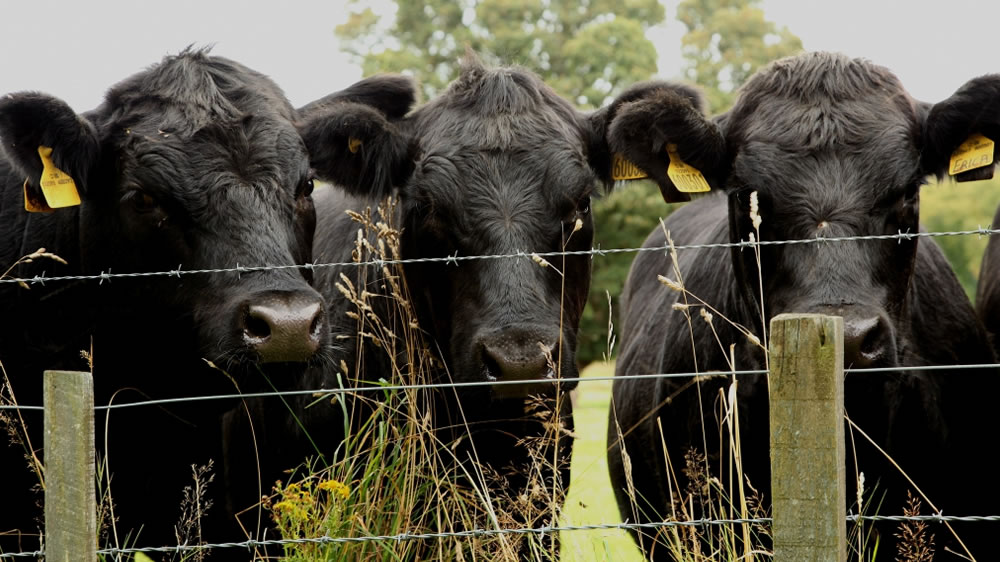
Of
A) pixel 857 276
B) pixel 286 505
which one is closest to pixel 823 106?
pixel 857 276

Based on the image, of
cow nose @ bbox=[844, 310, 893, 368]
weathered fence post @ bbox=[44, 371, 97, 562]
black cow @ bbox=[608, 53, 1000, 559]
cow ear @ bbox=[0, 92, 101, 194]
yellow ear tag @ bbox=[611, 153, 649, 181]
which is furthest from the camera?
yellow ear tag @ bbox=[611, 153, 649, 181]

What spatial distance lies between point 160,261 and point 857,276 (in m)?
2.71

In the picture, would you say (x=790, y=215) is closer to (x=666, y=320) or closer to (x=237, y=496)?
(x=666, y=320)

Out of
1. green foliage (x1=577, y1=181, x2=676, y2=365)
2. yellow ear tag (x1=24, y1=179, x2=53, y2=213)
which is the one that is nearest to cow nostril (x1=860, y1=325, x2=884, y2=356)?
yellow ear tag (x1=24, y1=179, x2=53, y2=213)

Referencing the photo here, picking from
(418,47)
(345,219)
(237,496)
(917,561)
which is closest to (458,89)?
(345,219)

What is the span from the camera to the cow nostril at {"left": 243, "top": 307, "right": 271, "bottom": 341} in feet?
13.7

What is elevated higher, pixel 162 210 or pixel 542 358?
pixel 162 210

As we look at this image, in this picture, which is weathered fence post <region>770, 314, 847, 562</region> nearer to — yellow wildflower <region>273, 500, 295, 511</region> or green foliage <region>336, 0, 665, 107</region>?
yellow wildflower <region>273, 500, 295, 511</region>

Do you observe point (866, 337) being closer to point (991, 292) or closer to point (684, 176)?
point (684, 176)

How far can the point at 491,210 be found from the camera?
462 centimetres

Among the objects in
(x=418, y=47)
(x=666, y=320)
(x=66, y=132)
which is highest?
(x=418, y=47)

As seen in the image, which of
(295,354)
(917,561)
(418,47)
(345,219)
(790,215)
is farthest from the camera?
(418,47)

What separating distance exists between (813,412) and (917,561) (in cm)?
114

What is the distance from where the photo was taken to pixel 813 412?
2.56 metres
